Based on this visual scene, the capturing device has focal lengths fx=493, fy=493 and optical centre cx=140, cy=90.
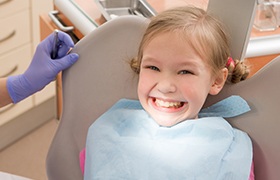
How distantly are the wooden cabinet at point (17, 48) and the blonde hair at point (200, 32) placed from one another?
1.10 m

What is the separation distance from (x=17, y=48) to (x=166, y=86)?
1.27m

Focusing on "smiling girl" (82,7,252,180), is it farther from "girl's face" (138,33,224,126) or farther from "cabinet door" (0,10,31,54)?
"cabinet door" (0,10,31,54)

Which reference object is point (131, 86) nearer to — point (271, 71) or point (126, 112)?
point (126, 112)

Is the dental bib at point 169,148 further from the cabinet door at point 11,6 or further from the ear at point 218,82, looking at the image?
the cabinet door at point 11,6

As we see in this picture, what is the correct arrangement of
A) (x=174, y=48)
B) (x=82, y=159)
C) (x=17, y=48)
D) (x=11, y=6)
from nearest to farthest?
(x=174, y=48) < (x=82, y=159) < (x=11, y=6) < (x=17, y=48)

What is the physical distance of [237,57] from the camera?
3.82 feet

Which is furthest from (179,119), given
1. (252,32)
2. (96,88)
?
(252,32)

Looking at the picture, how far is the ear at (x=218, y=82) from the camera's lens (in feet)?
3.65

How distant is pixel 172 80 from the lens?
3.49ft

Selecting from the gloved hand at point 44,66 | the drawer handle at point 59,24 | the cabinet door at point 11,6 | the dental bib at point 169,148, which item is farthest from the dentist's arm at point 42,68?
the cabinet door at point 11,6

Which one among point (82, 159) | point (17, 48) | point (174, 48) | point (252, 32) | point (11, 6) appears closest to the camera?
point (174, 48)

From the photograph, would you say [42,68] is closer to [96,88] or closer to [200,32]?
[96,88]

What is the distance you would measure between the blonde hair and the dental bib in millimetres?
102

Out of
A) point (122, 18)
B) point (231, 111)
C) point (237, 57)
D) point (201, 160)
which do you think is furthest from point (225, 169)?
point (122, 18)
